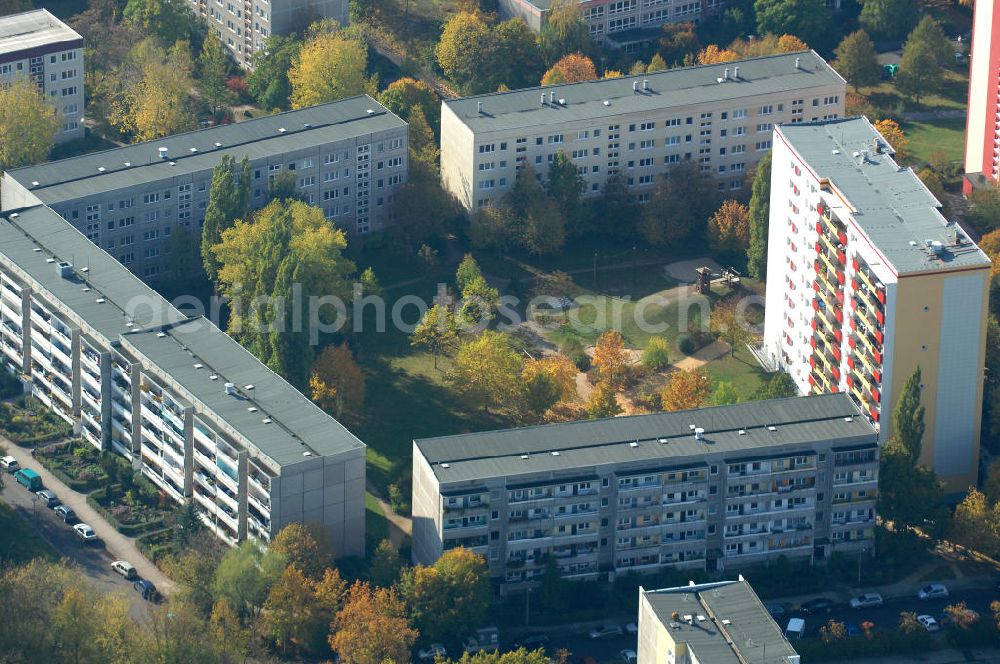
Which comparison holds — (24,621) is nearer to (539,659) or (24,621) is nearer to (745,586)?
(539,659)

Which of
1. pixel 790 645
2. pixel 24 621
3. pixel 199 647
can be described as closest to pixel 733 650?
pixel 790 645

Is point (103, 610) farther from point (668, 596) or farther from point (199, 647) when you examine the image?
point (668, 596)

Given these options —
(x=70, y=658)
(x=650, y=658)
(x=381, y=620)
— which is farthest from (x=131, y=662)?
(x=650, y=658)

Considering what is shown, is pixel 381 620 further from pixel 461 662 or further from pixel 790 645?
pixel 790 645

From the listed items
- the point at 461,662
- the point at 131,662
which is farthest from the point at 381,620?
the point at 131,662
